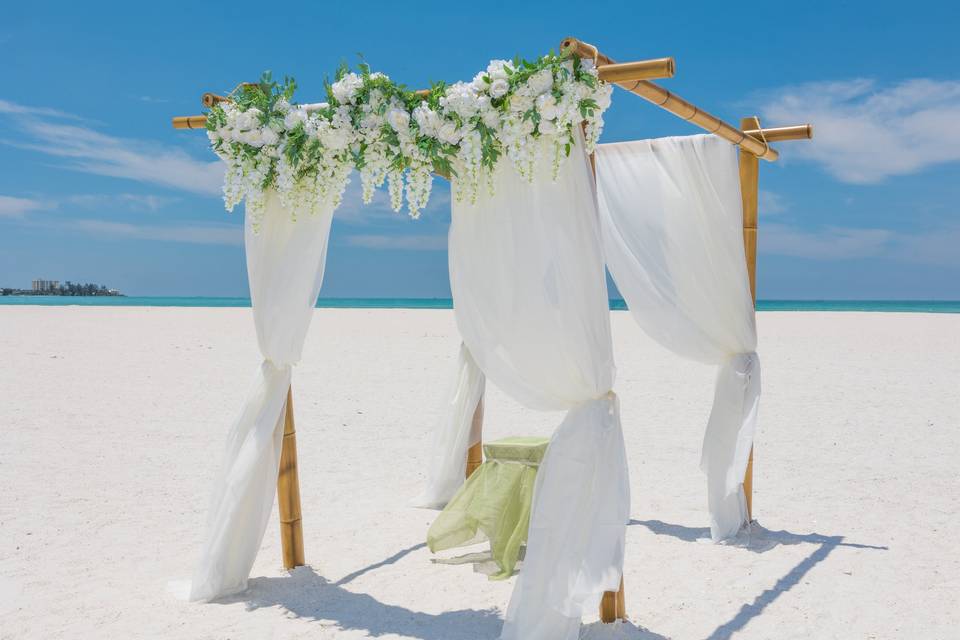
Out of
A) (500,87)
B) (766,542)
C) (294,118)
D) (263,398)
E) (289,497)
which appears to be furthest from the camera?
(766,542)

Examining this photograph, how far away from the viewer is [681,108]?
10.9 ft

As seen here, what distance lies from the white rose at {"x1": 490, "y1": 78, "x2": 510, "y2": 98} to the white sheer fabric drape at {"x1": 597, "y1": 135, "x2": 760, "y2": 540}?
1.77m

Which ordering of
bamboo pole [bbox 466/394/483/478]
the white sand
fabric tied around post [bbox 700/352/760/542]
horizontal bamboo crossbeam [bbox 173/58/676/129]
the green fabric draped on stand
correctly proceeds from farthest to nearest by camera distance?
bamboo pole [bbox 466/394/483/478]
fabric tied around post [bbox 700/352/760/542]
the green fabric draped on stand
the white sand
horizontal bamboo crossbeam [bbox 173/58/676/129]

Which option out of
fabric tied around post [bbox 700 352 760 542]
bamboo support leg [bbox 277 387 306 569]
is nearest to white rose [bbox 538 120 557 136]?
bamboo support leg [bbox 277 387 306 569]

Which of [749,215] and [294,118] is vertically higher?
[294,118]

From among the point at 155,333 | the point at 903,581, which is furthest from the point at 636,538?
the point at 155,333

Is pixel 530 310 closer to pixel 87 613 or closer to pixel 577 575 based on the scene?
pixel 577 575

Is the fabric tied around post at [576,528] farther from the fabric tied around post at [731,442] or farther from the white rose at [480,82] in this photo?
the fabric tied around post at [731,442]

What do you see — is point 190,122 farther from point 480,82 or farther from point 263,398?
point 480,82

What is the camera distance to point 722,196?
418cm

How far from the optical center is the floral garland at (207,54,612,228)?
8.85 ft

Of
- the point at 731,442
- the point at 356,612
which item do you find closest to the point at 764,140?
the point at 731,442

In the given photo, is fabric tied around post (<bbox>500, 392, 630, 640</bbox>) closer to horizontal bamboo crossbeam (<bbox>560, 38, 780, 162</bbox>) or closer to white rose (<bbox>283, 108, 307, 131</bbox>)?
horizontal bamboo crossbeam (<bbox>560, 38, 780, 162</bbox>)

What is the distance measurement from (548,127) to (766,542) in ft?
9.07
